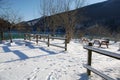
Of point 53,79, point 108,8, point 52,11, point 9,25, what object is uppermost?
point 108,8

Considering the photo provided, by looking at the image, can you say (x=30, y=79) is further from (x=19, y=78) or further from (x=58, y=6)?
(x=58, y=6)

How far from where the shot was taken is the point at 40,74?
5.57 metres

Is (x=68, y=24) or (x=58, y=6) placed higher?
(x=58, y=6)

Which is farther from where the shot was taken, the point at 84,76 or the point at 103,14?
the point at 103,14

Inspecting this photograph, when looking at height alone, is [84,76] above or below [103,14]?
below

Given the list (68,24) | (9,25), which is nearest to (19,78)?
(68,24)

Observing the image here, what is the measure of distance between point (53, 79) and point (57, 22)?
2053cm

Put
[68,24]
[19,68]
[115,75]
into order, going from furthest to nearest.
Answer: [68,24] → [19,68] → [115,75]

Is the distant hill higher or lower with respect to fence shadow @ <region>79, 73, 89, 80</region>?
higher

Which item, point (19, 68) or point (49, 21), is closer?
point (19, 68)

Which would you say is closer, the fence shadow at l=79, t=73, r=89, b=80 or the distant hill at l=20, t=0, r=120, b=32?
the fence shadow at l=79, t=73, r=89, b=80

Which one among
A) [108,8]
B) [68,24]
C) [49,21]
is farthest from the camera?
[108,8]

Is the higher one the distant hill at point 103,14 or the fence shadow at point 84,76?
the distant hill at point 103,14

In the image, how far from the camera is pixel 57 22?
2527cm
